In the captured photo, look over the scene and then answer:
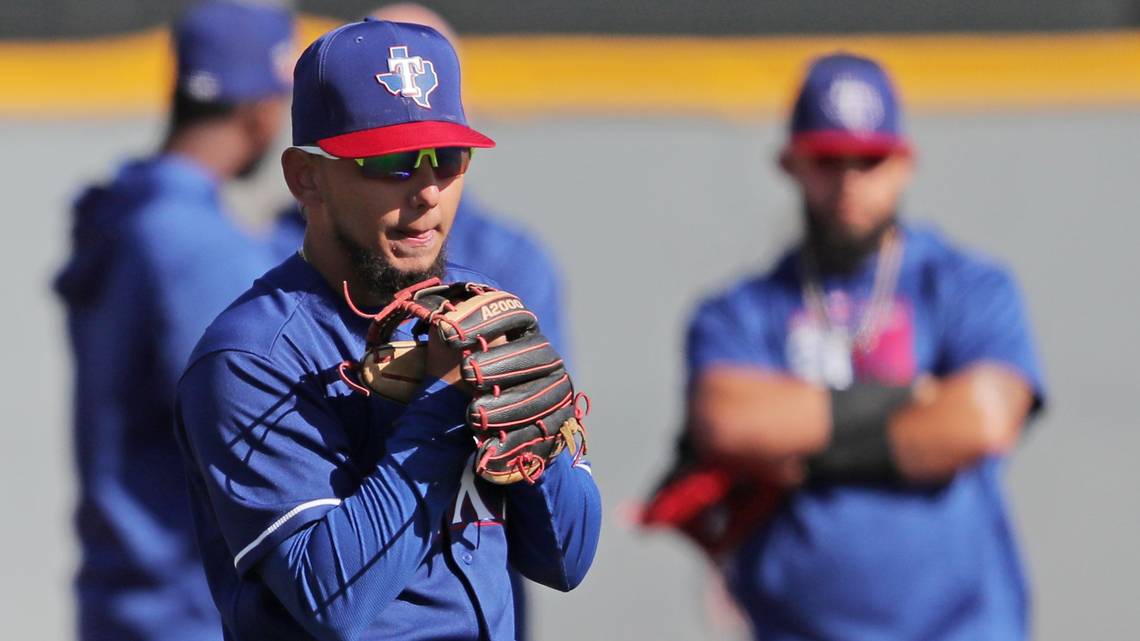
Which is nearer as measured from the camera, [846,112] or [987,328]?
[987,328]

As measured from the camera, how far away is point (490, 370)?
221 cm

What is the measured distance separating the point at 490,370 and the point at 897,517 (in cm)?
226

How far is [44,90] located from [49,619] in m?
1.80

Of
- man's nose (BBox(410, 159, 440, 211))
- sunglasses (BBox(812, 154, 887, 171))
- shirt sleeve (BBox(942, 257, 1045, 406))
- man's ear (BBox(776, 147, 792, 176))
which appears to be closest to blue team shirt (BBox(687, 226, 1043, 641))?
shirt sleeve (BBox(942, 257, 1045, 406))

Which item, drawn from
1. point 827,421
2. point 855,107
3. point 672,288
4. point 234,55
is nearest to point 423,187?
point 234,55

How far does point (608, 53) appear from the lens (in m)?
6.46

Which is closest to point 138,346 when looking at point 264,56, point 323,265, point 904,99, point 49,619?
point 264,56

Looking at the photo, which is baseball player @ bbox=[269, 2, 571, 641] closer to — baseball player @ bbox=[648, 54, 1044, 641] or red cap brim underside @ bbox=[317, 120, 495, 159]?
baseball player @ bbox=[648, 54, 1044, 641]

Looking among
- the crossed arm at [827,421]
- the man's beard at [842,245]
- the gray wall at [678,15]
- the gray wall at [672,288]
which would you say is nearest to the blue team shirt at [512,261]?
the crossed arm at [827,421]

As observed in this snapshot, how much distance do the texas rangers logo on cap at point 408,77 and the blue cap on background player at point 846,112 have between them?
2.25 metres

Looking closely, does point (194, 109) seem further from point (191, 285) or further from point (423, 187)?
point (423, 187)

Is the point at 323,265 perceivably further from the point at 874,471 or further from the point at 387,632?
the point at 874,471

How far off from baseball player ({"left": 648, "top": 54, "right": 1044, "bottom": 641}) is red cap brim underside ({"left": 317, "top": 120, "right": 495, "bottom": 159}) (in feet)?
6.94

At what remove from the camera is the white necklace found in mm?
4387
